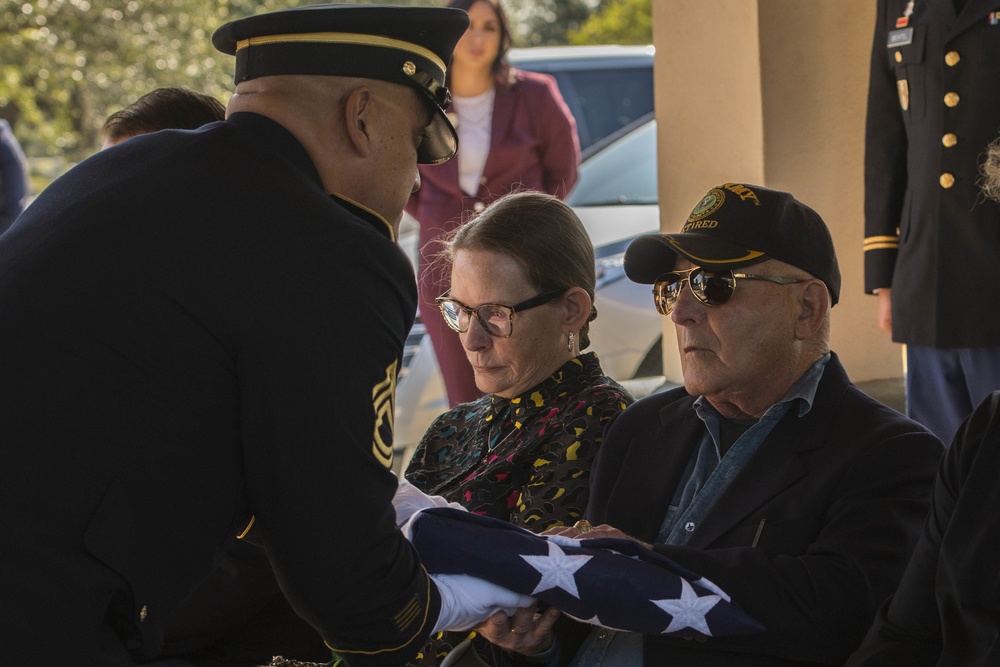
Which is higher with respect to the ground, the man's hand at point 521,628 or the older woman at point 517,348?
the older woman at point 517,348

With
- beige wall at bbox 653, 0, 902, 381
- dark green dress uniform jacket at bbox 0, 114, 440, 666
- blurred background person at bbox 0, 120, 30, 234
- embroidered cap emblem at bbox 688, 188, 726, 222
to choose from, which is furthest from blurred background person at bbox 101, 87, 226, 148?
blurred background person at bbox 0, 120, 30, 234

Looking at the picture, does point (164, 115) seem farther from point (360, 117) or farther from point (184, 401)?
point (184, 401)

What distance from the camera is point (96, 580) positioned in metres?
1.63

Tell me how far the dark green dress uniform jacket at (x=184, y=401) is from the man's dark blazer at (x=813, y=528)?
0.65 meters

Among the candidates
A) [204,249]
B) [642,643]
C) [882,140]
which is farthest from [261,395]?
[882,140]

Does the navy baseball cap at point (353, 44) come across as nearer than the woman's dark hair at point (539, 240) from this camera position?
Yes

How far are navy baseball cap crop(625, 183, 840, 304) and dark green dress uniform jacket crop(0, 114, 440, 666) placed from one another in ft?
2.80

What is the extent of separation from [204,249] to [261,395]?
0.22 meters

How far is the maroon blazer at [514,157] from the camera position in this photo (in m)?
5.31

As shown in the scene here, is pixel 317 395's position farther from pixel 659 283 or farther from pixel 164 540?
pixel 659 283

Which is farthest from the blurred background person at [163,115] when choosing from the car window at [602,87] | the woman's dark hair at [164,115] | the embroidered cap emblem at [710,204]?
the car window at [602,87]

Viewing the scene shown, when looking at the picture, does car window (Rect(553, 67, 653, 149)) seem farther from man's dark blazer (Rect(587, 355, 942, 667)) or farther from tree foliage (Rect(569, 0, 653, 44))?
tree foliage (Rect(569, 0, 653, 44))

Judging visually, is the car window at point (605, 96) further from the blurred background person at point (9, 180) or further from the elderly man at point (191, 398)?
the elderly man at point (191, 398)

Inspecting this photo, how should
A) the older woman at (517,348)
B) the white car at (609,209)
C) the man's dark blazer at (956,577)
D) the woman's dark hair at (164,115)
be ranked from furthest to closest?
the white car at (609,209) < the woman's dark hair at (164,115) < the older woman at (517,348) < the man's dark blazer at (956,577)
